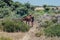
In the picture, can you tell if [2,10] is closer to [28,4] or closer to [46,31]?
[28,4]

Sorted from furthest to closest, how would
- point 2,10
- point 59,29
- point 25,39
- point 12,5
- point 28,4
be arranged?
point 28,4
point 12,5
point 2,10
point 59,29
point 25,39

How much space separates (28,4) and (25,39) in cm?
3436

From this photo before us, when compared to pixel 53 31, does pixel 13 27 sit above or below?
below

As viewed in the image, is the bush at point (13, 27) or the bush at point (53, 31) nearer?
the bush at point (53, 31)

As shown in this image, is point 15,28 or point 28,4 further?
point 28,4

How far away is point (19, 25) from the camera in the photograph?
27219mm

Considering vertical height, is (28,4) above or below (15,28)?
below

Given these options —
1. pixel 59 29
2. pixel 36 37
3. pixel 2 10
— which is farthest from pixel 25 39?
pixel 2 10

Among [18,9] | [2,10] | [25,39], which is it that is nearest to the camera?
[25,39]

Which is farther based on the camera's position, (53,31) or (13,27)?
(13,27)

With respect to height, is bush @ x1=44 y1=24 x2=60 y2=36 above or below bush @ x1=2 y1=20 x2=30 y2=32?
above

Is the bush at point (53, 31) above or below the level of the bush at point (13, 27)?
above

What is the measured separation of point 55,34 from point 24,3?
3396 centimetres

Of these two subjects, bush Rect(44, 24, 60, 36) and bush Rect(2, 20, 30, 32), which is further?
bush Rect(2, 20, 30, 32)
